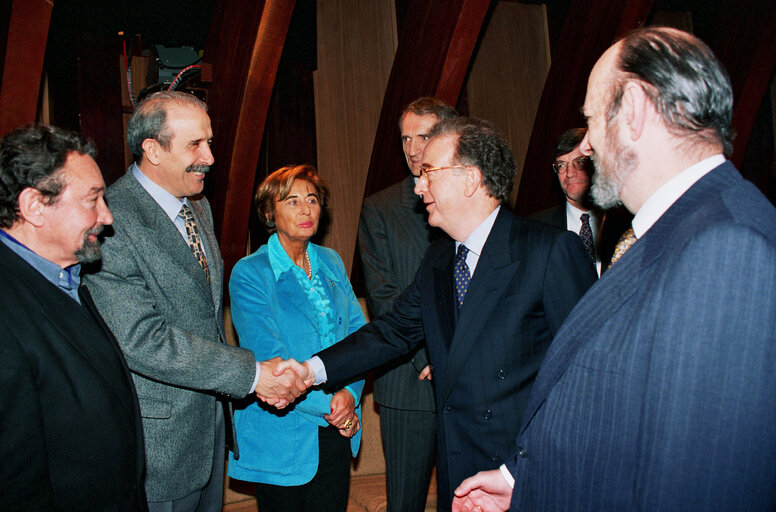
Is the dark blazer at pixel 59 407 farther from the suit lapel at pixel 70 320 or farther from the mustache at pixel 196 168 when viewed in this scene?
the mustache at pixel 196 168

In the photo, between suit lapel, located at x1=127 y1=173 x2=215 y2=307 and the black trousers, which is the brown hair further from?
the black trousers

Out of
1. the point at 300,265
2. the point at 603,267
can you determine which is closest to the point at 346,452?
the point at 300,265

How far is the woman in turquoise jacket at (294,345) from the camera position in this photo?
94.0 inches

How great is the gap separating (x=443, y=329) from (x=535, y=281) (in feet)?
1.26

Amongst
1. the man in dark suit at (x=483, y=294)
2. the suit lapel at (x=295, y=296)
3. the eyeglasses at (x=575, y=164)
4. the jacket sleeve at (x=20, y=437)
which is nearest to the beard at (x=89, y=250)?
the jacket sleeve at (x=20, y=437)

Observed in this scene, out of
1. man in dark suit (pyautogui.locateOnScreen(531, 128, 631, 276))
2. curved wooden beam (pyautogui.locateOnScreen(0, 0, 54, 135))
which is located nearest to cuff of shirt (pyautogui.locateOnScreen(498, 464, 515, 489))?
man in dark suit (pyautogui.locateOnScreen(531, 128, 631, 276))

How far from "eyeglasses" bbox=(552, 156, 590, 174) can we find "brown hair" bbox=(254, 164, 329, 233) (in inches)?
53.4

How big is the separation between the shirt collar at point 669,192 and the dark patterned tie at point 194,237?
5.48 feet

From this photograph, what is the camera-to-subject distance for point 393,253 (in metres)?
2.88

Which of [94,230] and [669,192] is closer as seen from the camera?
[669,192]

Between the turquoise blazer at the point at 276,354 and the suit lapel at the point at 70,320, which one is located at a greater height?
the suit lapel at the point at 70,320

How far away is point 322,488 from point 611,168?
1869 millimetres

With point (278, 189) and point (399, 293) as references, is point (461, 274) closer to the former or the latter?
point (399, 293)

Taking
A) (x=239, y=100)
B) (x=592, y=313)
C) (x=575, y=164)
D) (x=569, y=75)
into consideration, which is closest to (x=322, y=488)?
(x=592, y=313)
